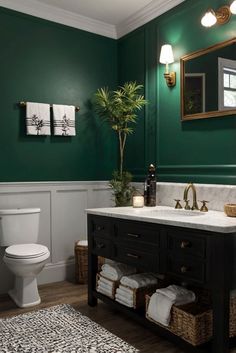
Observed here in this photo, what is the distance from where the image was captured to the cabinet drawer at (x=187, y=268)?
6.04ft

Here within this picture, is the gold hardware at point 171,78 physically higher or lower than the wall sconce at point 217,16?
lower

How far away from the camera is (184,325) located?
6.33 ft

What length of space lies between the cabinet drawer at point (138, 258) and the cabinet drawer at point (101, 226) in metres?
0.15

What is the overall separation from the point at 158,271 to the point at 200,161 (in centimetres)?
102

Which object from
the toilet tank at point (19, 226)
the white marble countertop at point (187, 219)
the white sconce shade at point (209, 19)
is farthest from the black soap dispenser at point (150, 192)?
the white sconce shade at point (209, 19)

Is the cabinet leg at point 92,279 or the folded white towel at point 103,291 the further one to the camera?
the cabinet leg at point 92,279

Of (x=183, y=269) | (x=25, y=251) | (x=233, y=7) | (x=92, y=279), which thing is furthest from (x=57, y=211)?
(x=233, y=7)

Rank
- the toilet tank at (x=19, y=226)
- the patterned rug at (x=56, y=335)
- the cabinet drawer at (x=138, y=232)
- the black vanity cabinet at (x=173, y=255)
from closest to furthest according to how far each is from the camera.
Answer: the black vanity cabinet at (x=173, y=255) → the patterned rug at (x=56, y=335) → the cabinet drawer at (x=138, y=232) → the toilet tank at (x=19, y=226)

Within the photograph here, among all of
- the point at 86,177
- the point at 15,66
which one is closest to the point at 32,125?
the point at 15,66

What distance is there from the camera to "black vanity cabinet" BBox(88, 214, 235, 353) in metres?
1.74

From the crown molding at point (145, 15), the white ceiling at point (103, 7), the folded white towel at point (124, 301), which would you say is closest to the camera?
the folded white towel at point (124, 301)

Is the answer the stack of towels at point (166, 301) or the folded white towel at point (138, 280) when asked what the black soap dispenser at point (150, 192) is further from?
the stack of towels at point (166, 301)

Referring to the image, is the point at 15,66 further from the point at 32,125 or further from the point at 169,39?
the point at 169,39

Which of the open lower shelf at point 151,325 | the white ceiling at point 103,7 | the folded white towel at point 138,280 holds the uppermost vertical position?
the white ceiling at point 103,7
